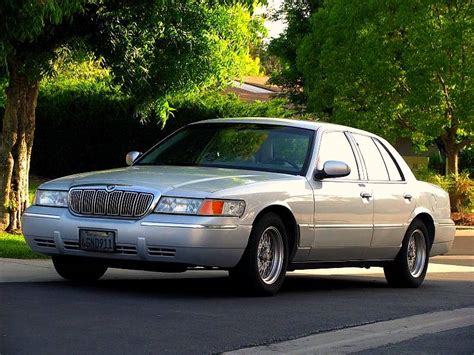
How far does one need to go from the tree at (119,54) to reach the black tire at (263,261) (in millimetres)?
4800

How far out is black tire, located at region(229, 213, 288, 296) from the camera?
10039 mm

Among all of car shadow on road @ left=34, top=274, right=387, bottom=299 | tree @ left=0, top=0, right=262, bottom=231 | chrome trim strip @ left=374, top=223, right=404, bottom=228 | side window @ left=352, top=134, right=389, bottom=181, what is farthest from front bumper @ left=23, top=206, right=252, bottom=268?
tree @ left=0, top=0, right=262, bottom=231

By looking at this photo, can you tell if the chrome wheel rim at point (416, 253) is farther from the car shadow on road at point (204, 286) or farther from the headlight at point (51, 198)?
the headlight at point (51, 198)

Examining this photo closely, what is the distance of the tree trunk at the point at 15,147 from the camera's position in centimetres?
1681

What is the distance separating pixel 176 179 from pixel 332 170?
170cm

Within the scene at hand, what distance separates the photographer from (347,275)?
1442 cm

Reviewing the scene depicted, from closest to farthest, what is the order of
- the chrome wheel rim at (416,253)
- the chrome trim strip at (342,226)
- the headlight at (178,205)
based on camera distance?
1. the headlight at (178,205)
2. the chrome trim strip at (342,226)
3. the chrome wheel rim at (416,253)

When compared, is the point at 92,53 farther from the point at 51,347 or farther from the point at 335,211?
the point at 51,347

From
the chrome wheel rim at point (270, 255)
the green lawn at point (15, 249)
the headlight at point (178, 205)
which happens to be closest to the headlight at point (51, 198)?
the headlight at point (178, 205)

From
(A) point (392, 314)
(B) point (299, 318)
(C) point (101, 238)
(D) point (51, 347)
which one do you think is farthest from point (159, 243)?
(D) point (51, 347)

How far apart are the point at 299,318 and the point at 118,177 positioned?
2261 mm

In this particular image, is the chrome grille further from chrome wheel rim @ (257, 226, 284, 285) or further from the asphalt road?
chrome wheel rim @ (257, 226, 284, 285)

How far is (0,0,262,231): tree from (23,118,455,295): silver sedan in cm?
344

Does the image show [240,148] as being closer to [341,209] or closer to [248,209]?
[341,209]
